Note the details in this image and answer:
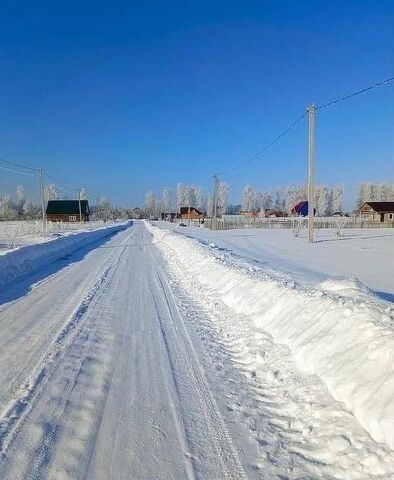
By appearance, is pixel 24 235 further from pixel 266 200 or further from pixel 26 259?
pixel 266 200

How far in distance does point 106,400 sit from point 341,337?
3098mm

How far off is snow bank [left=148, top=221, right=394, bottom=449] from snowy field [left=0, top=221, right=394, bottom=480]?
21 mm

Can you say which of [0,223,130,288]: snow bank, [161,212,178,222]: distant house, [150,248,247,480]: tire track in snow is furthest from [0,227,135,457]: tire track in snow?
[161,212,178,222]: distant house

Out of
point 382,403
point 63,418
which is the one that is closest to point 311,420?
point 382,403

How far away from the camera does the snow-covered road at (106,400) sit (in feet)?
10.8

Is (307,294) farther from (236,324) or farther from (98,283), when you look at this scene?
(98,283)

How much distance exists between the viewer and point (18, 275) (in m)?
14.2

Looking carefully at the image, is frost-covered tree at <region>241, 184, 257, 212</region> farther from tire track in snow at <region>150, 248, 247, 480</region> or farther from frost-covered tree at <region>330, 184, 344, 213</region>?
tire track in snow at <region>150, 248, 247, 480</region>

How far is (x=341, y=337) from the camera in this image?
17.4 feet

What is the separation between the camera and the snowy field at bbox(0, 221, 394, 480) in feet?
10.8

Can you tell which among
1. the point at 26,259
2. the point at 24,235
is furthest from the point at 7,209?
the point at 26,259

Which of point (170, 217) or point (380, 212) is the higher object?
point (380, 212)

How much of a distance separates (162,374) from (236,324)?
2.72 metres

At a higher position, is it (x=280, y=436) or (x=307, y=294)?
(x=307, y=294)
